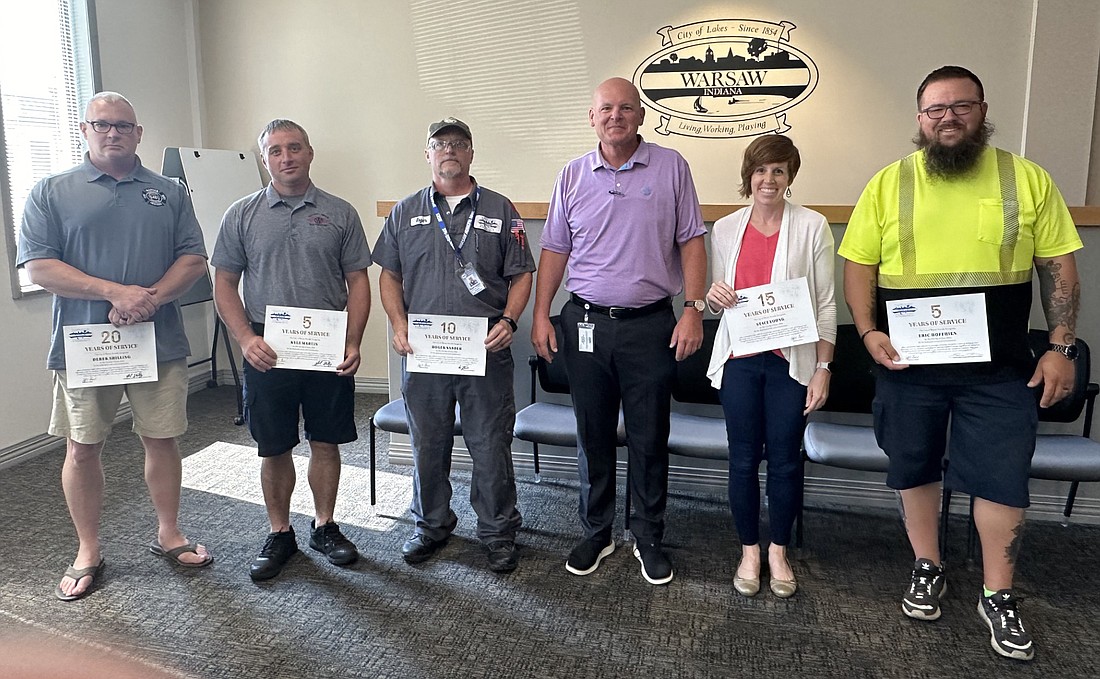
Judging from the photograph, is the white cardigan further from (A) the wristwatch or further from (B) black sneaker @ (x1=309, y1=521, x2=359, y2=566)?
(B) black sneaker @ (x1=309, y1=521, x2=359, y2=566)

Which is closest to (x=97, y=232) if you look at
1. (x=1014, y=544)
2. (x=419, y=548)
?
(x=419, y=548)

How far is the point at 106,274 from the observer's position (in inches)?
101

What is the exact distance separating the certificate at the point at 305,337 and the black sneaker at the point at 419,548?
75cm

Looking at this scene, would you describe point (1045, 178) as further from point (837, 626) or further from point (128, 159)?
point (128, 159)

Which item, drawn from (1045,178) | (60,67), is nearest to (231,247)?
(1045,178)

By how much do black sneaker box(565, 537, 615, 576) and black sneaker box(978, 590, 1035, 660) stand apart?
126 centimetres

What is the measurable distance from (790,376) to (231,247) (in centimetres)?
194

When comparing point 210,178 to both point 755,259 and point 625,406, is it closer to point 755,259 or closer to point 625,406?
point 625,406

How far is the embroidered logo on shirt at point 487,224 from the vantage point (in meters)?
2.66

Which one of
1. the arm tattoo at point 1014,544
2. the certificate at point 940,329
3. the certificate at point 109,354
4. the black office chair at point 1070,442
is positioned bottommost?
the arm tattoo at point 1014,544

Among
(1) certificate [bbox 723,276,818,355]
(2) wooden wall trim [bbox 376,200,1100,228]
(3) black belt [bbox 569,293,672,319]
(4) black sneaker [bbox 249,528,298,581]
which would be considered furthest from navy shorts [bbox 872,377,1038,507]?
(4) black sneaker [bbox 249,528,298,581]

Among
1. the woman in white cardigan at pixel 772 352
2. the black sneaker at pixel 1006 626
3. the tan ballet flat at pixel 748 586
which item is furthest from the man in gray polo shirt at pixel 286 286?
the black sneaker at pixel 1006 626

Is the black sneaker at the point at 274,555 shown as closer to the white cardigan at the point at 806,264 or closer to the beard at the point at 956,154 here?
the white cardigan at the point at 806,264

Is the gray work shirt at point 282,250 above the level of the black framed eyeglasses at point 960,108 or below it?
below
